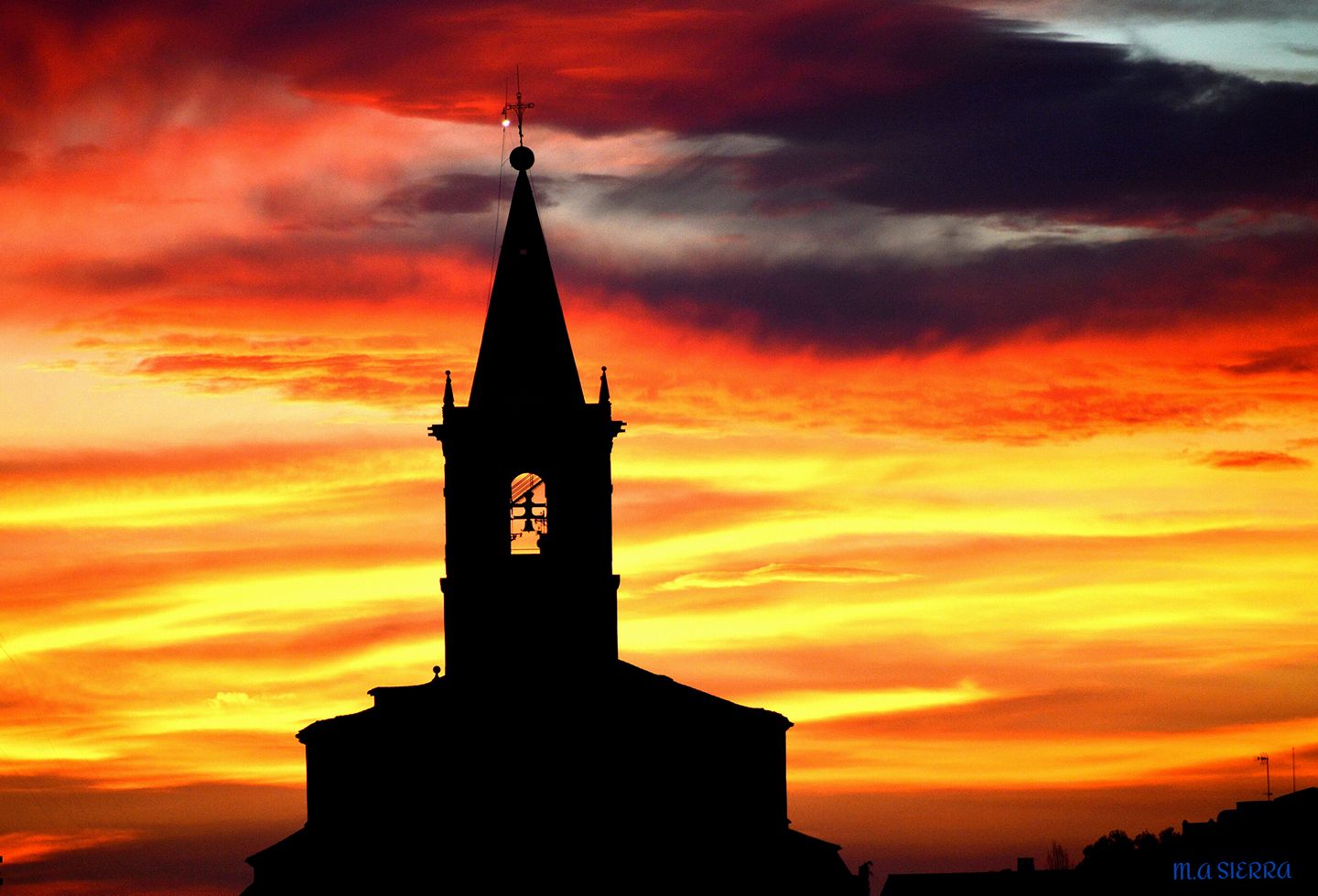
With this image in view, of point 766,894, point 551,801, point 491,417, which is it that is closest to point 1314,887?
point 766,894

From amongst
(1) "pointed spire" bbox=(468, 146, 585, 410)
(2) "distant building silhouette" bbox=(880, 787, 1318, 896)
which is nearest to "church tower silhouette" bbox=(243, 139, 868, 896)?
(1) "pointed spire" bbox=(468, 146, 585, 410)

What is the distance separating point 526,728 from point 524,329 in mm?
9358

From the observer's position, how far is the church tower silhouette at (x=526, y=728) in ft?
163

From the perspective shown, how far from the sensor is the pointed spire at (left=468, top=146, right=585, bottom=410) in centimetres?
5025

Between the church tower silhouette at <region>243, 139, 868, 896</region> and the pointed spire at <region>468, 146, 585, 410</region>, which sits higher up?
the pointed spire at <region>468, 146, 585, 410</region>

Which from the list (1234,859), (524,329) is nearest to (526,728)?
(524,329)

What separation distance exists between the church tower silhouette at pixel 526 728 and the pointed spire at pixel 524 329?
4cm

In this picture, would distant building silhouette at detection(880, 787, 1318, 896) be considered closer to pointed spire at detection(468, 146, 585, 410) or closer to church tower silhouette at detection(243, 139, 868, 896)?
church tower silhouette at detection(243, 139, 868, 896)

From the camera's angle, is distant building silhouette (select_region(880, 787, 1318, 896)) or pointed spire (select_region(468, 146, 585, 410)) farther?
distant building silhouette (select_region(880, 787, 1318, 896))

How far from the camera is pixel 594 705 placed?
51.3 meters

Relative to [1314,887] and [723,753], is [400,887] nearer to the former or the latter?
[723,753]

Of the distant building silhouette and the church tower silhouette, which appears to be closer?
the church tower silhouette

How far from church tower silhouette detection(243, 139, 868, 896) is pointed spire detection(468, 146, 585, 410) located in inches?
1.7

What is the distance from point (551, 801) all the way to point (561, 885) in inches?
80.7
